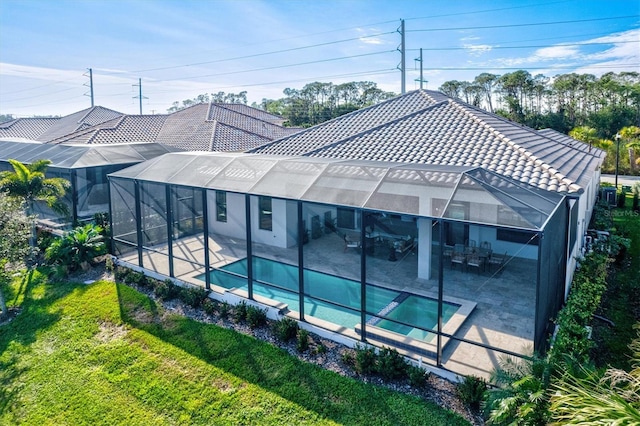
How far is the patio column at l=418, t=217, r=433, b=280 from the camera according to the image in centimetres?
1326

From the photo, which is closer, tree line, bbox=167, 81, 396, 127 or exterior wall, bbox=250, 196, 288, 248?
exterior wall, bbox=250, 196, 288, 248

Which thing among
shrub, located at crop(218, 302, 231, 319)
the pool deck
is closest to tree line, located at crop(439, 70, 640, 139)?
the pool deck

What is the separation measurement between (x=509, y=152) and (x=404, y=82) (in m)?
14.6

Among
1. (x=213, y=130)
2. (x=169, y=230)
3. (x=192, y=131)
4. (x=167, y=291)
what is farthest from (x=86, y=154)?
(x=167, y=291)

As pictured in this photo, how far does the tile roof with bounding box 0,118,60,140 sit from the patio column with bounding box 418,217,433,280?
3892 cm

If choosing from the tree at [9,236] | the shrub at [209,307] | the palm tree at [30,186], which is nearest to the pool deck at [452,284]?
the shrub at [209,307]

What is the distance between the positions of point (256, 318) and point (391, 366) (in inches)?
149

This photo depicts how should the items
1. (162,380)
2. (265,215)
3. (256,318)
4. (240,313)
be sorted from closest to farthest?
(162,380) → (256,318) → (240,313) → (265,215)

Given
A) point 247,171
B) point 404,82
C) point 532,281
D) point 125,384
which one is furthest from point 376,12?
point 125,384

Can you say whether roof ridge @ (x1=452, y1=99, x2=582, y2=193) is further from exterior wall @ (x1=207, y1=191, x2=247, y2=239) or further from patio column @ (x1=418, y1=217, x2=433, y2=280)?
exterior wall @ (x1=207, y1=191, x2=247, y2=239)

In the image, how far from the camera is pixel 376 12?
25203 mm

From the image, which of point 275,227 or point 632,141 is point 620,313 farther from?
point 632,141

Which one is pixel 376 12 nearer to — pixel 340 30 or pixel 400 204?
pixel 340 30

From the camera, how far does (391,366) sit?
8641 mm
